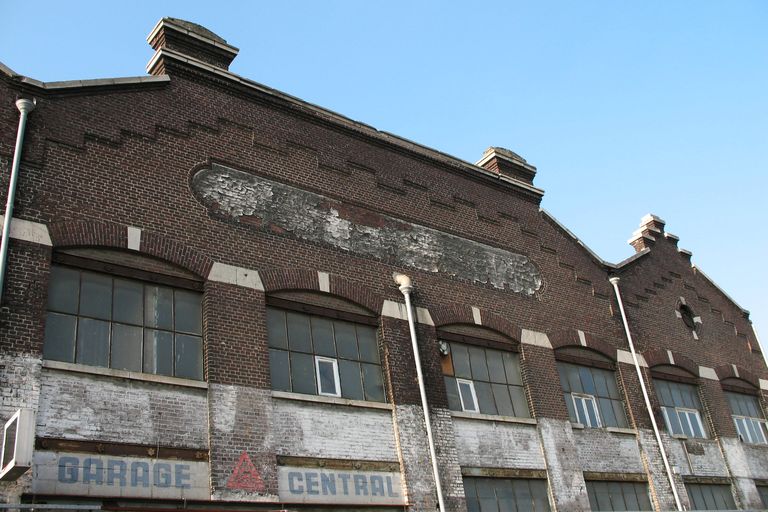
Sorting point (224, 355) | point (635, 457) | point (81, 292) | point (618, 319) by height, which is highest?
point (618, 319)

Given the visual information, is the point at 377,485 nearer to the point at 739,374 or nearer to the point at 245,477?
the point at 245,477

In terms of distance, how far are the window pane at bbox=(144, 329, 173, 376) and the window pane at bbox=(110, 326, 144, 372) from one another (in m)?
0.12

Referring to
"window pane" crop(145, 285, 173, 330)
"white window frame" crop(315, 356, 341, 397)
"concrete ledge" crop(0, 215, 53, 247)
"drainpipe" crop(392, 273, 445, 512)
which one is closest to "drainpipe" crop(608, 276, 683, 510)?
"drainpipe" crop(392, 273, 445, 512)

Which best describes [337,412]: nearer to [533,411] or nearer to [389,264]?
[389,264]

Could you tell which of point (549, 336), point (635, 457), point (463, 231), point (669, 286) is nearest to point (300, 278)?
point (463, 231)

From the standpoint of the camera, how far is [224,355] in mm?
12898

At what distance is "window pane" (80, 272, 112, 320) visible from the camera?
39.8 ft

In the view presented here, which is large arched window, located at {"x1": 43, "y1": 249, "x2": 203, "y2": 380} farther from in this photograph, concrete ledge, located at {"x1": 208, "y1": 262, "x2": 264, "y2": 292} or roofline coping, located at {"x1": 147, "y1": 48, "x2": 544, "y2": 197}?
roofline coping, located at {"x1": 147, "y1": 48, "x2": 544, "y2": 197}

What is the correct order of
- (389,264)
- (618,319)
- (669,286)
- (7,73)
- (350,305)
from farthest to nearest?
(669,286), (618,319), (389,264), (350,305), (7,73)

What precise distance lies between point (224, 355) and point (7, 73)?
5.83m

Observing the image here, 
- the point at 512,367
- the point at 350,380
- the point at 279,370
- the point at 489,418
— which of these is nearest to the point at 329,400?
the point at 350,380

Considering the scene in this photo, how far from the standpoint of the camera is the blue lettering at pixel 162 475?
11281 millimetres

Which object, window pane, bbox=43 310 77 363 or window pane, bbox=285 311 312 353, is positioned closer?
window pane, bbox=43 310 77 363

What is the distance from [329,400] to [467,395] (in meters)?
3.61
